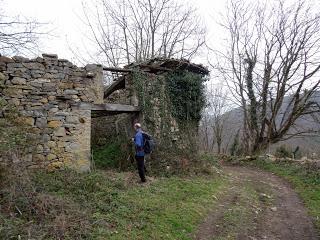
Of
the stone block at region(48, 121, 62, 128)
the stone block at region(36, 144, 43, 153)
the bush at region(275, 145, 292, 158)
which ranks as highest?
the stone block at region(48, 121, 62, 128)

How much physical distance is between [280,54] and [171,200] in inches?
483

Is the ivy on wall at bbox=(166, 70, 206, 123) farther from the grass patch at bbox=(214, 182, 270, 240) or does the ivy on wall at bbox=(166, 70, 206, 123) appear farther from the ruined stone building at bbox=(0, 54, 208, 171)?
the grass patch at bbox=(214, 182, 270, 240)

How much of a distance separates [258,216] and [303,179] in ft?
14.4

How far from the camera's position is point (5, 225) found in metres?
4.80

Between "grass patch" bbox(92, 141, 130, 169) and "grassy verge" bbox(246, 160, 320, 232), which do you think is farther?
"grass patch" bbox(92, 141, 130, 169)

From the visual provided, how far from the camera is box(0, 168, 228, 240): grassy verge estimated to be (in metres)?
5.24

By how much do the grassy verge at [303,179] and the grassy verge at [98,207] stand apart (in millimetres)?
2384

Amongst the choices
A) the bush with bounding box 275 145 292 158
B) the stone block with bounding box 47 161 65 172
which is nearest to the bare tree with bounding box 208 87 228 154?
the bush with bounding box 275 145 292 158

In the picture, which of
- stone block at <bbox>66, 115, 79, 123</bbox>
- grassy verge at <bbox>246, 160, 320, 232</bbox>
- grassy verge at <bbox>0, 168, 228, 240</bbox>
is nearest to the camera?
grassy verge at <bbox>0, 168, 228, 240</bbox>

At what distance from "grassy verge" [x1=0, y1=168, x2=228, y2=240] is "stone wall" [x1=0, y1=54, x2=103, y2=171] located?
66cm

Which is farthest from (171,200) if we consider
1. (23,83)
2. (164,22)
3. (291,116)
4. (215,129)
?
(215,129)

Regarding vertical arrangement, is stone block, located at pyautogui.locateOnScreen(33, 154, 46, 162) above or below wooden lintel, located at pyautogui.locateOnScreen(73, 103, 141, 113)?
below

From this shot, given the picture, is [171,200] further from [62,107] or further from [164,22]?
[164,22]

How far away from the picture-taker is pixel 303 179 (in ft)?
36.8
